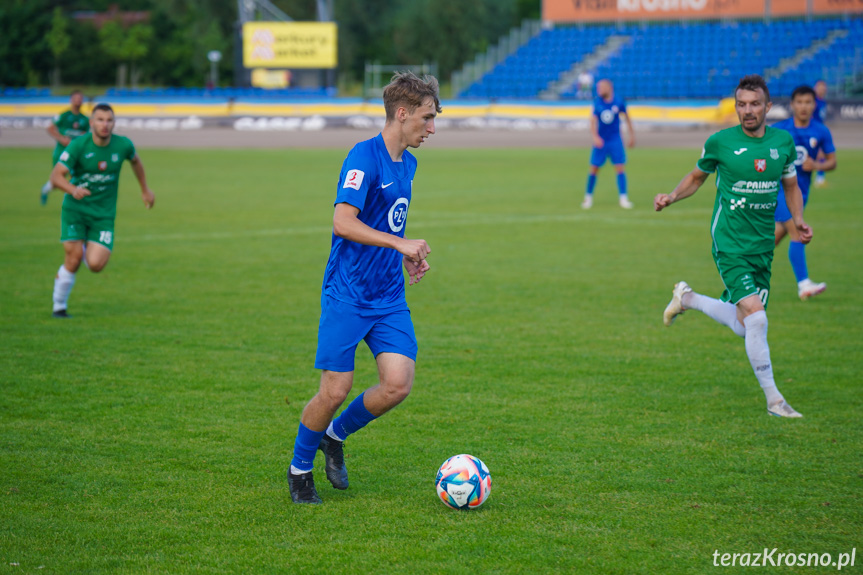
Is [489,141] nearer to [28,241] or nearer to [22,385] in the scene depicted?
[28,241]

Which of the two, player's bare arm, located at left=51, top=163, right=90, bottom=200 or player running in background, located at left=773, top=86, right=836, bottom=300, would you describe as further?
player running in background, located at left=773, top=86, right=836, bottom=300

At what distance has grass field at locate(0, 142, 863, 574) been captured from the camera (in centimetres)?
440

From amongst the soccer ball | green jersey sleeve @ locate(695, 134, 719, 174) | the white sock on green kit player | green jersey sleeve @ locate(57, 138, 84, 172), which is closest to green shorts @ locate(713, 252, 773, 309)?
the white sock on green kit player

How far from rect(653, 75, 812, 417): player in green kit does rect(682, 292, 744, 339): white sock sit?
12 centimetres

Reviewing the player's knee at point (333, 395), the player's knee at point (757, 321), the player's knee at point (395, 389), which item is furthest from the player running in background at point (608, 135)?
the player's knee at point (333, 395)

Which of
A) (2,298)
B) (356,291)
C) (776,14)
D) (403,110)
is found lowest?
(2,298)

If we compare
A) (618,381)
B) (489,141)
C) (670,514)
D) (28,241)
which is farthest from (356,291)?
(489,141)

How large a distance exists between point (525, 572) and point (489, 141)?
35.1 meters

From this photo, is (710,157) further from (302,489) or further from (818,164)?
(818,164)

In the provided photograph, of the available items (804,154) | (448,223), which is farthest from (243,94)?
(804,154)

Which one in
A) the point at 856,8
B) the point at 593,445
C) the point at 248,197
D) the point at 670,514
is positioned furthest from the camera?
the point at 856,8

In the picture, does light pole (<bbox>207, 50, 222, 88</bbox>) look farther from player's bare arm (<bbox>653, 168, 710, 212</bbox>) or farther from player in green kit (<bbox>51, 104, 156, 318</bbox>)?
player's bare arm (<bbox>653, 168, 710, 212</bbox>)

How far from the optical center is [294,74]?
53.2 metres

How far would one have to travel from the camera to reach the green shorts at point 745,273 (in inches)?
259
